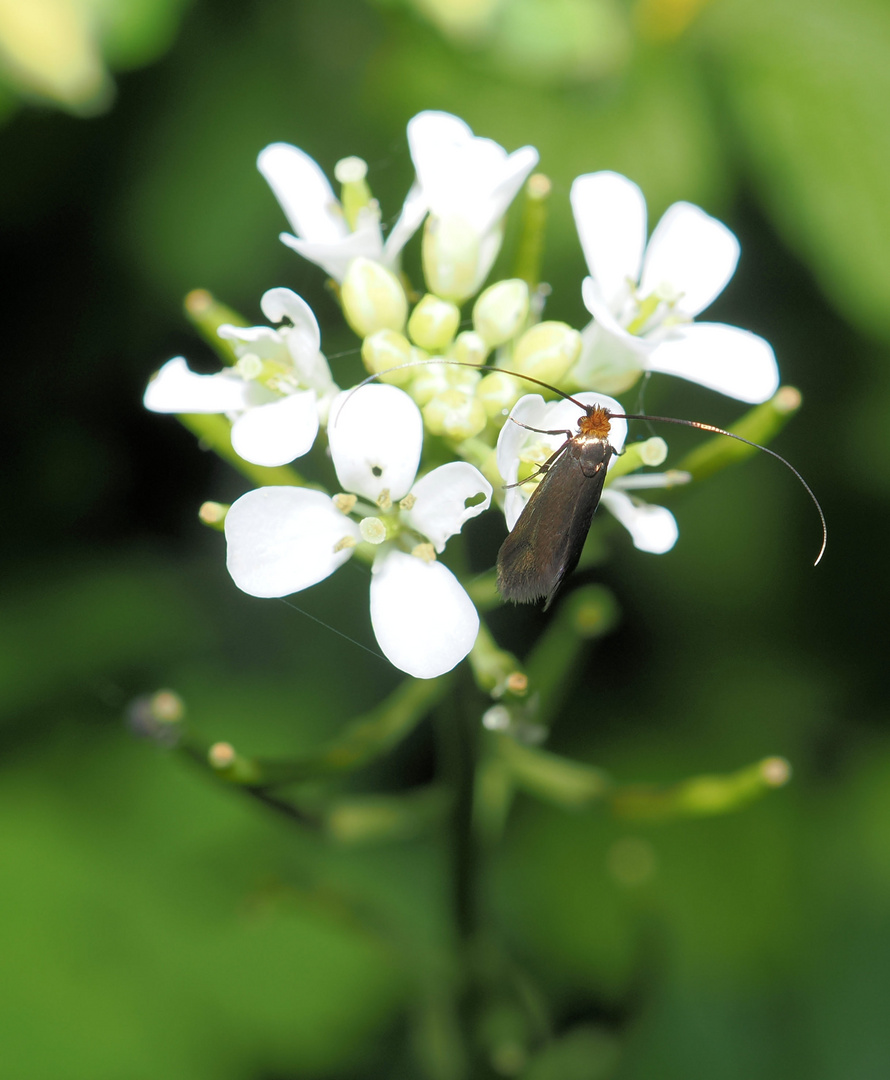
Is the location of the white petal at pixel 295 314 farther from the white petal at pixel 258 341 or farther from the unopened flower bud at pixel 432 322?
the unopened flower bud at pixel 432 322

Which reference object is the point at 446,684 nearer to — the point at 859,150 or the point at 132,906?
the point at 132,906

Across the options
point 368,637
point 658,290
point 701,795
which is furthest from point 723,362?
point 368,637

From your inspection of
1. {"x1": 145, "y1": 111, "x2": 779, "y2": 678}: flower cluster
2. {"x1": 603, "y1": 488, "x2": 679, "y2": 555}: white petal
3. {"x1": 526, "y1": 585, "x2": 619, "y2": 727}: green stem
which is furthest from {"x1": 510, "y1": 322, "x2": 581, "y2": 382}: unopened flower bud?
{"x1": 526, "y1": 585, "x2": 619, "y2": 727}: green stem

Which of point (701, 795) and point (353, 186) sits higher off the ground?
point (353, 186)

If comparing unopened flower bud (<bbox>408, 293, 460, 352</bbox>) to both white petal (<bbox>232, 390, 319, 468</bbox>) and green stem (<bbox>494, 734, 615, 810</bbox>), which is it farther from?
green stem (<bbox>494, 734, 615, 810</bbox>)

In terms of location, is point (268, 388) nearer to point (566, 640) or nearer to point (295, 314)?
point (295, 314)
